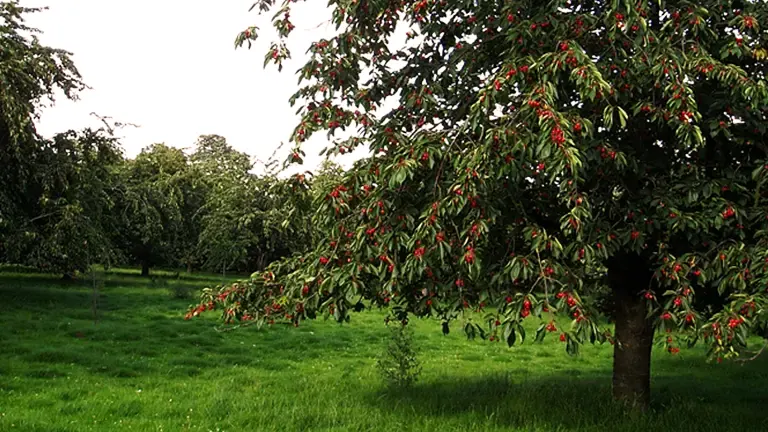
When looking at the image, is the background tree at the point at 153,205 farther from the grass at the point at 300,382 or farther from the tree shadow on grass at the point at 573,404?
the tree shadow on grass at the point at 573,404

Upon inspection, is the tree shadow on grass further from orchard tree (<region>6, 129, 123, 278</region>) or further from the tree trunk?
orchard tree (<region>6, 129, 123, 278</region>)

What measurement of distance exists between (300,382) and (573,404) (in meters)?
4.96

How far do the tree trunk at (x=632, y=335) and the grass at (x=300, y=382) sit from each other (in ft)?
1.45

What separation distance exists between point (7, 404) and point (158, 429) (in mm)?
2893

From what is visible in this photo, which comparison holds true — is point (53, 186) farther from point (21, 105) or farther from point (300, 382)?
point (300, 382)

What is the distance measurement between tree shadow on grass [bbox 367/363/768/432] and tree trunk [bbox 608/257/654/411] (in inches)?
11.2

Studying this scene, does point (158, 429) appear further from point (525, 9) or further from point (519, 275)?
point (525, 9)

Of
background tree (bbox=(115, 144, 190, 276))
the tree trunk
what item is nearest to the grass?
the tree trunk

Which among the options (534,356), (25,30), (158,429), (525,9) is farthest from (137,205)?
(525,9)

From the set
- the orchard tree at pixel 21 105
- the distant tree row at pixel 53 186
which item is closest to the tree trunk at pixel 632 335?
the distant tree row at pixel 53 186

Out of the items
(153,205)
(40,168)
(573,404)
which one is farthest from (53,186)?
(573,404)

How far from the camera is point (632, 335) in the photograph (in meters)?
8.61

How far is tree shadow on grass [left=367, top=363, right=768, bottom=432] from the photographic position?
8.00 metres

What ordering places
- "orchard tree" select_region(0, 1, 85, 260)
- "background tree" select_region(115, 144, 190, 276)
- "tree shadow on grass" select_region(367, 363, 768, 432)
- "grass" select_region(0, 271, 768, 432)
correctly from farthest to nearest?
1. "background tree" select_region(115, 144, 190, 276)
2. "orchard tree" select_region(0, 1, 85, 260)
3. "grass" select_region(0, 271, 768, 432)
4. "tree shadow on grass" select_region(367, 363, 768, 432)
